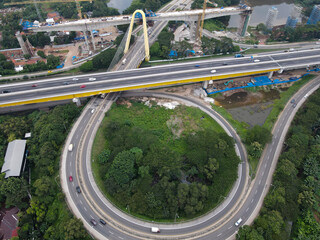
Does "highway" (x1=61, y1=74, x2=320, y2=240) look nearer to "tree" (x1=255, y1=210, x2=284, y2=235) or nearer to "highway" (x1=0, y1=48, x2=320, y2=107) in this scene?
"tree" (x1=255, y1=210, x2=284, y2=235)

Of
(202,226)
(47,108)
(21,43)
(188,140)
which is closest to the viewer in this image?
(202,226)

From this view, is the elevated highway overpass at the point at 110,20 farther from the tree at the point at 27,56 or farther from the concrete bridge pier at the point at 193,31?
the tree at the point at 27,56

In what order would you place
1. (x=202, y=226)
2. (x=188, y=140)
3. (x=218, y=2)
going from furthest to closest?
(x=218, y=2), (x=188, y=140), (x=202, y=226)

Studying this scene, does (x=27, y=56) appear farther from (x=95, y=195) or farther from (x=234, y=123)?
(x=234, y=123)

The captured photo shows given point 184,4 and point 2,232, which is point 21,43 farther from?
point 184,4

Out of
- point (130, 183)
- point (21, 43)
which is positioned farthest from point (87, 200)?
point (21, 43)

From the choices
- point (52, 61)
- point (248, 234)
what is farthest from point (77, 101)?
point (248, 234)

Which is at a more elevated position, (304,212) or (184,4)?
(184,4)

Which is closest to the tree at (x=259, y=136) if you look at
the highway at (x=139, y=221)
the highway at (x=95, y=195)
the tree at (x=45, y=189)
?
the highway at (x=95, y=195)
